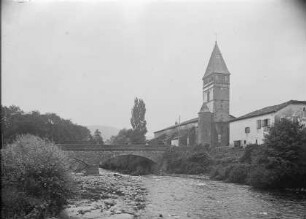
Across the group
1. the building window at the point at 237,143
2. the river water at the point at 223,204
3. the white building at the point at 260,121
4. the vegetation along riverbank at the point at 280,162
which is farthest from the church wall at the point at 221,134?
the river water at the point at 223,204

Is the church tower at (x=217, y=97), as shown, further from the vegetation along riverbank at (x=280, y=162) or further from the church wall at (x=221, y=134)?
the vegetation along riverbank at (x=280, y=162)

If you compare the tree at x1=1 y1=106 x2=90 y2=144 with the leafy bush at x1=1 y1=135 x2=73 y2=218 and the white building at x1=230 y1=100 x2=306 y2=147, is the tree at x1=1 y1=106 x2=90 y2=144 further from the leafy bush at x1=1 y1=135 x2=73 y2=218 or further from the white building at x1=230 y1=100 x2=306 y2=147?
the leafy bush at x1=1 y1=135 x2=73 y2=218

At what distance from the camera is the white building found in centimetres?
4138

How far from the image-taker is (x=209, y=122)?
5828 centimetres

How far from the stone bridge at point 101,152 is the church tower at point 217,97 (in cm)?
1196

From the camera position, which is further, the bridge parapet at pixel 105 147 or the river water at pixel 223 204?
the bridge parapet at pixel 105 147

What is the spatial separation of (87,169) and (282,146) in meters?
23.8

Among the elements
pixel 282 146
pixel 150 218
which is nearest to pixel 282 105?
pixel 282 146

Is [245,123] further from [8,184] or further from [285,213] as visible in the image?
[8,184]

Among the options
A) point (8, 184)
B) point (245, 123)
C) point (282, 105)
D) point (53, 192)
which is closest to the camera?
point (8, 184)

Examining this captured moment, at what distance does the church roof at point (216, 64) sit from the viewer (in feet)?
208

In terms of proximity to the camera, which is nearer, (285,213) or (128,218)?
(128,218)

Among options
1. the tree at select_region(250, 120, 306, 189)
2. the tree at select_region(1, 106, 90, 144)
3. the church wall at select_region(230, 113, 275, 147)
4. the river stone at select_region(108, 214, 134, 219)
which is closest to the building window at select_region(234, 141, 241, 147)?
the church wall at select_region(230, 113, 275, 147)

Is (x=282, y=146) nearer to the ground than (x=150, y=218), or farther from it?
farther from it
